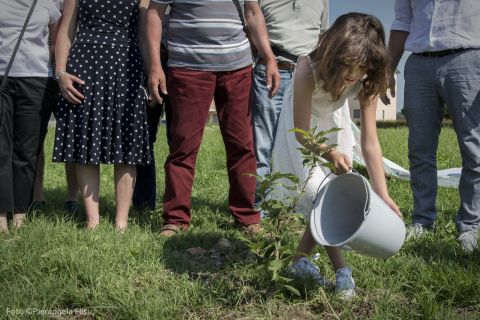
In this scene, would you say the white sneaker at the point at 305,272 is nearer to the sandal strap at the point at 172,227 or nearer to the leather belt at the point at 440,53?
the sandal strap at the point at 172,227

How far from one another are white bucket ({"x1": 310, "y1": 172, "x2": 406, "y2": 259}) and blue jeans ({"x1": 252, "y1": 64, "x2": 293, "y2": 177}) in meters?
1.71

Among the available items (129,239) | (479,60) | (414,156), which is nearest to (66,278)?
(129,239)

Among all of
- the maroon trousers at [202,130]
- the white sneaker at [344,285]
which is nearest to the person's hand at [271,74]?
the maroon trousers at [202,130]

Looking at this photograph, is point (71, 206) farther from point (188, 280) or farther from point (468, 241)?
point (468, 241)

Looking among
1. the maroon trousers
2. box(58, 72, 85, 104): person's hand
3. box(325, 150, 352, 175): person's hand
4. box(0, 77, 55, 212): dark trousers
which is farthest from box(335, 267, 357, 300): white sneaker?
box(0, 77, 55, 212): dark trousers

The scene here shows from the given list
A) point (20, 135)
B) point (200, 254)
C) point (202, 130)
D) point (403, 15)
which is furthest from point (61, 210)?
point (403, 15)

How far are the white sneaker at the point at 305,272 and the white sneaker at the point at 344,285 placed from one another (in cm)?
7

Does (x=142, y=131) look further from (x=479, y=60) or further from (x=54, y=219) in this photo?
(x=479, y=60)

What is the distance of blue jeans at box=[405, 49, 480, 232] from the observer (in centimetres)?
349

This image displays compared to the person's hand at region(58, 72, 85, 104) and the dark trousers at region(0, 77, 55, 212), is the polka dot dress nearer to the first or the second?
the person's hand at region(58, 72, 85, 104)

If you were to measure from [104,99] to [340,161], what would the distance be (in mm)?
1652

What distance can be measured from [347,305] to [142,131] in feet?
5.74

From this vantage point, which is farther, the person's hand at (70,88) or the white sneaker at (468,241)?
the person's hand at (70,88)

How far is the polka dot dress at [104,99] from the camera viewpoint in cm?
357
